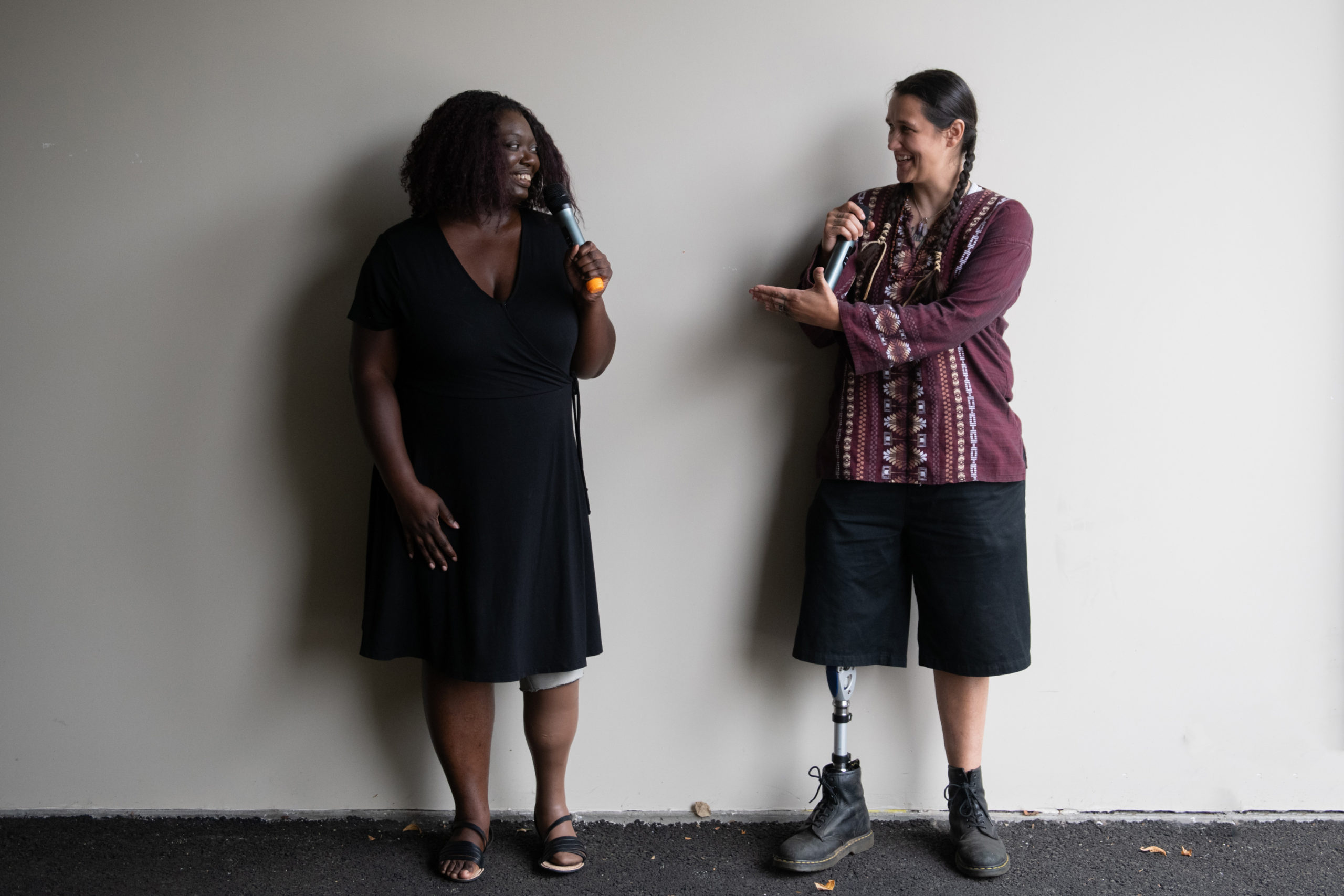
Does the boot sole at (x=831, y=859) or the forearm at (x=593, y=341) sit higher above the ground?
the forearm at (x=593, y=341)

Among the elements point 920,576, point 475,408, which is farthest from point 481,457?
point 920,576

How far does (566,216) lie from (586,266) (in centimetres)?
10

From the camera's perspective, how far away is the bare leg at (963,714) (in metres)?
1.92

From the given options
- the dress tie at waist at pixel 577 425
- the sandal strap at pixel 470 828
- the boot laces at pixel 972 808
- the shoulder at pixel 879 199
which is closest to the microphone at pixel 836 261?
the shoulder at pixel 879 199

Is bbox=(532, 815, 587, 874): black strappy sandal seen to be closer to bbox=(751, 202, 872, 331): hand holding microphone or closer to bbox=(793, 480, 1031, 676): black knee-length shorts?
bbox=(793, 480, 1031, 676): black knee-length shorts

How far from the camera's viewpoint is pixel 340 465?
206 cm

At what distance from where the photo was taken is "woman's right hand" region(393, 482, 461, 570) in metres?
1.73

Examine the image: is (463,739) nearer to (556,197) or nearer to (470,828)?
(470,828)

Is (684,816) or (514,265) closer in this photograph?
(514,265)

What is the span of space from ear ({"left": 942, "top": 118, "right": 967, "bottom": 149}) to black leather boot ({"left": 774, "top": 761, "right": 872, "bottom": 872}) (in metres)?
1.36

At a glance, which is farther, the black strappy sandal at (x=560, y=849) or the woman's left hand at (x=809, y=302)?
the black strappy sandal at (x=560, y=849)

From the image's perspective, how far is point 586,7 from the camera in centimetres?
198

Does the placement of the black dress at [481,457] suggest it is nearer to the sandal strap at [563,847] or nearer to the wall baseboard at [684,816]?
the sandal strap at [563,847]

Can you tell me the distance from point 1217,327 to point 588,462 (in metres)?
1.48
